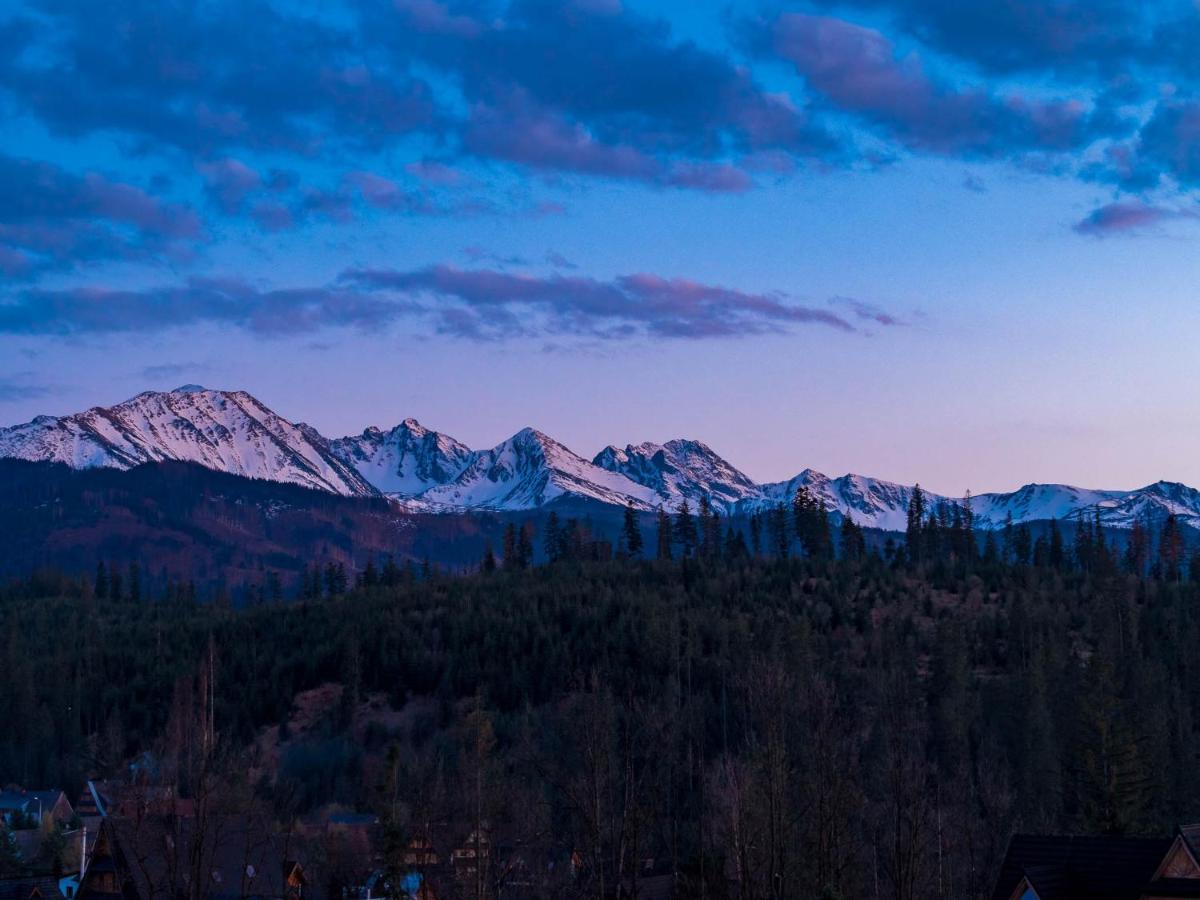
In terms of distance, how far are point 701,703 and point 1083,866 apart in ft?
217

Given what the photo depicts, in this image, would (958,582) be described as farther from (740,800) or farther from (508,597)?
(740,800)

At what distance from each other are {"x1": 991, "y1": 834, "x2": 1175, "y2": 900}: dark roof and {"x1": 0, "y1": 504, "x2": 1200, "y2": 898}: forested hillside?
3873 mm

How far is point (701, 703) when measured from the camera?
110 m

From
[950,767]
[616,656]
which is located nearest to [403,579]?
[616,656]

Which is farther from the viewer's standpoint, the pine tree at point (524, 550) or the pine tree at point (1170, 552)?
the pine tree at point (524, 550)

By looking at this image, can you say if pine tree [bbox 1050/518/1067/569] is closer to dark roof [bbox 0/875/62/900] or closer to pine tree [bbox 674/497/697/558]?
pine tree [bbox 674/497/697/558]

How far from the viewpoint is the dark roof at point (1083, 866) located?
44.1 meters

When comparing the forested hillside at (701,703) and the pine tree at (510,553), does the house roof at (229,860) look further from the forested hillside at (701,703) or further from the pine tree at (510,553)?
the pine tree at (510,553)

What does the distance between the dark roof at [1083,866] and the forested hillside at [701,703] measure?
3873 mm

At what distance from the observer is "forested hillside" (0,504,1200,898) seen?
53938mm

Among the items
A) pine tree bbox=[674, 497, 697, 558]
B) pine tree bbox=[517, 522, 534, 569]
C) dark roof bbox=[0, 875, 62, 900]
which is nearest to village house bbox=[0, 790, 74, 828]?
dark roof bbox=[0, 875, 62, 900]

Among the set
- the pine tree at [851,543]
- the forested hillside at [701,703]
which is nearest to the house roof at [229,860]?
the forested hillside at [701,703]

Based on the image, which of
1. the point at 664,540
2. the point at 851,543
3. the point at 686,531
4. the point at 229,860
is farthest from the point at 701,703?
the point at 686,531

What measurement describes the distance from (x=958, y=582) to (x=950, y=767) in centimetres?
6497
